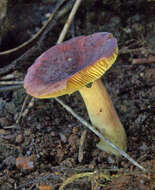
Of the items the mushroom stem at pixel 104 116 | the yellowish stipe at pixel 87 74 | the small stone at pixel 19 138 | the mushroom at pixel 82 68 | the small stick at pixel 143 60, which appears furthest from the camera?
the small stick at pixel 143 60

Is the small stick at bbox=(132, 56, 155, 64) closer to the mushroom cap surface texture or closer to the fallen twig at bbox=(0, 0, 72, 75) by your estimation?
the mushroom cap surface texture

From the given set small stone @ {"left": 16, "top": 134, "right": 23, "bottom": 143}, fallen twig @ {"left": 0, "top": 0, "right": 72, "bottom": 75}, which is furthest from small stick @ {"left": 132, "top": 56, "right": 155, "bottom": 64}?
small stone @ {"left": 16, "top": 134, "right": 23, "bottom": 143}

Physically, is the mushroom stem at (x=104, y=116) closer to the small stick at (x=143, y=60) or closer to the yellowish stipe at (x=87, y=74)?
the yellowish stipe at (x=87, y=74)

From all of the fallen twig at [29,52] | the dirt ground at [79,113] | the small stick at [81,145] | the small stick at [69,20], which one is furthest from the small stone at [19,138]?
the small stick at [69,20]

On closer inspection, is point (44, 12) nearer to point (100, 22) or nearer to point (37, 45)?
point (37, 45)

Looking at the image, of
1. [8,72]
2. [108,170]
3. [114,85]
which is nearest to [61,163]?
[108,170]

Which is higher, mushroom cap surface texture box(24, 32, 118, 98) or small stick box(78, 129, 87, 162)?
mushroom cap surface texture box(24, 32, 118, 98)

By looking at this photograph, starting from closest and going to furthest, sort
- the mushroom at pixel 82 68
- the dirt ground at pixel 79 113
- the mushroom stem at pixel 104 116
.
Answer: the mushroom at pixel 82 68
the dirt ground at pixel 79 113
the mushroom stem at pixel 104 116

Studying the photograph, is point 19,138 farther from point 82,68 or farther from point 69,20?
point 69,20
